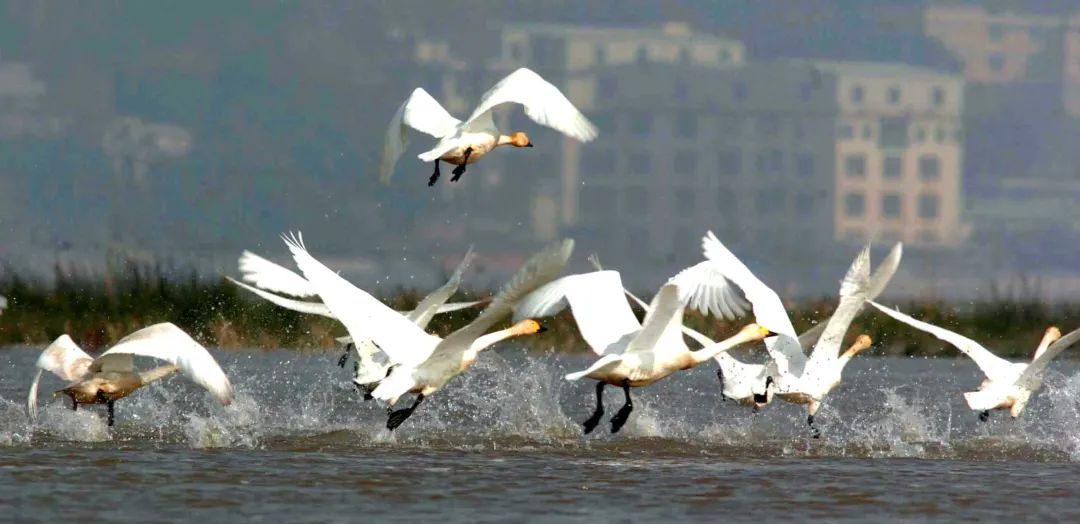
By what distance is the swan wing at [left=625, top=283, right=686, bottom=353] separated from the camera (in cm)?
1442

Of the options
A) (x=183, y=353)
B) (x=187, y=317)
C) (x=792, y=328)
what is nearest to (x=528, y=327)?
(x=183, y=353)

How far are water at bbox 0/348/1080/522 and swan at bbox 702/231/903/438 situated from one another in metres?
0.54

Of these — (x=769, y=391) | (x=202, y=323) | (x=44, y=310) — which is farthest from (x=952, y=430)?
(x=44, y=310)

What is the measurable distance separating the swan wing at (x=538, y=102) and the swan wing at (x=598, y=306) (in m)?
1.85

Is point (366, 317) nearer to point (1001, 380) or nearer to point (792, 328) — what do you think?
point (792, 328)

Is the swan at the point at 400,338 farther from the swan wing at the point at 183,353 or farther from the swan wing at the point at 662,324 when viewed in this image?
the swan wing at the point at 183,353

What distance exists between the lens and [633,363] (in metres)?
15.1

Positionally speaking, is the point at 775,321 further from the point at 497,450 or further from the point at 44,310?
the point at 44,310

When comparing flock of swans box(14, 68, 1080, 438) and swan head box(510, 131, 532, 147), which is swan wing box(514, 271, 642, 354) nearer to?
flock of swans box(14, 68, 1080, 438)

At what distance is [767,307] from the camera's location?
55.0ft

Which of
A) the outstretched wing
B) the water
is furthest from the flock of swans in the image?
the water

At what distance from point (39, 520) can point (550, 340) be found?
15.2 meters

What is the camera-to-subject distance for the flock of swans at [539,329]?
14656 millimetres

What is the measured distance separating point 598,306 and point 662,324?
0.51 m
